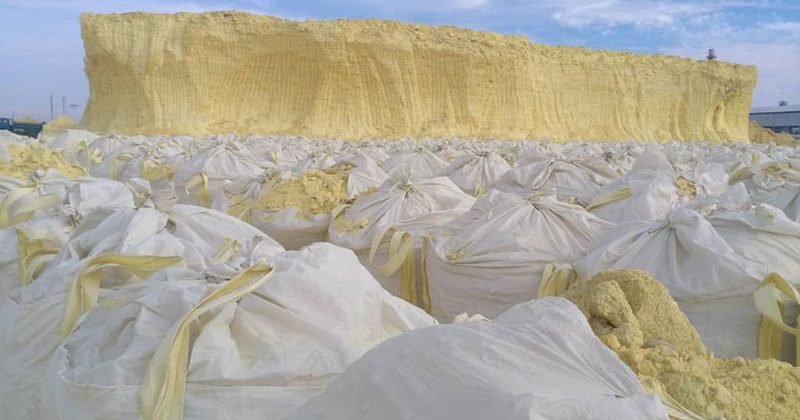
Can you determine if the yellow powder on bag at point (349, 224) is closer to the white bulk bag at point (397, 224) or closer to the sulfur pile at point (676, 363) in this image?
the white bulk bag at point (397, 224)

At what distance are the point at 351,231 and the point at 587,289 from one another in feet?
7.00

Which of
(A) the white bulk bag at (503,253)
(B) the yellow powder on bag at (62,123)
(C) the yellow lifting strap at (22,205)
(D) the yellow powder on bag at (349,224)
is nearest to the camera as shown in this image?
(A) the white bulk bag at (503,253)

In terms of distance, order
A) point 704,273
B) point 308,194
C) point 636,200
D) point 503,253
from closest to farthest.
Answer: point 704,273 < point 503,253 < point 636,200 < point 308,194

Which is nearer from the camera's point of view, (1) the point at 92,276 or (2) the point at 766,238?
(1) the point at 92,276

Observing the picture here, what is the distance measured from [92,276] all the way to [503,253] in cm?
161

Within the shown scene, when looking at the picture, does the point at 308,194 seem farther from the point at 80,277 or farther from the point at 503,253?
the point at 80,277

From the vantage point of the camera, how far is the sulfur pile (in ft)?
3.67

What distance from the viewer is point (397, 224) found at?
3.56 metres

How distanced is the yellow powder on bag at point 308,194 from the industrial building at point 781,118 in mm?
48005

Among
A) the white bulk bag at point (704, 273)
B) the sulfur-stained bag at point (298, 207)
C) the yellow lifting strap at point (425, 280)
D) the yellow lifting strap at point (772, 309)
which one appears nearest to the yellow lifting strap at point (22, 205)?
the sulfur-stained bag at point (298, 207)

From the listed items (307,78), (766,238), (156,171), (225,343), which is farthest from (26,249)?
(307,78)

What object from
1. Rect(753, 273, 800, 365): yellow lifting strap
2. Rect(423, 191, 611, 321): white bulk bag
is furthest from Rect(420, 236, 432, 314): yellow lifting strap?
Rect(753, 273, 800, 365): yellow lifting strap

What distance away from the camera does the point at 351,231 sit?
360 centimetres

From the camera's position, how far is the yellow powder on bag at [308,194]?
4051mm
